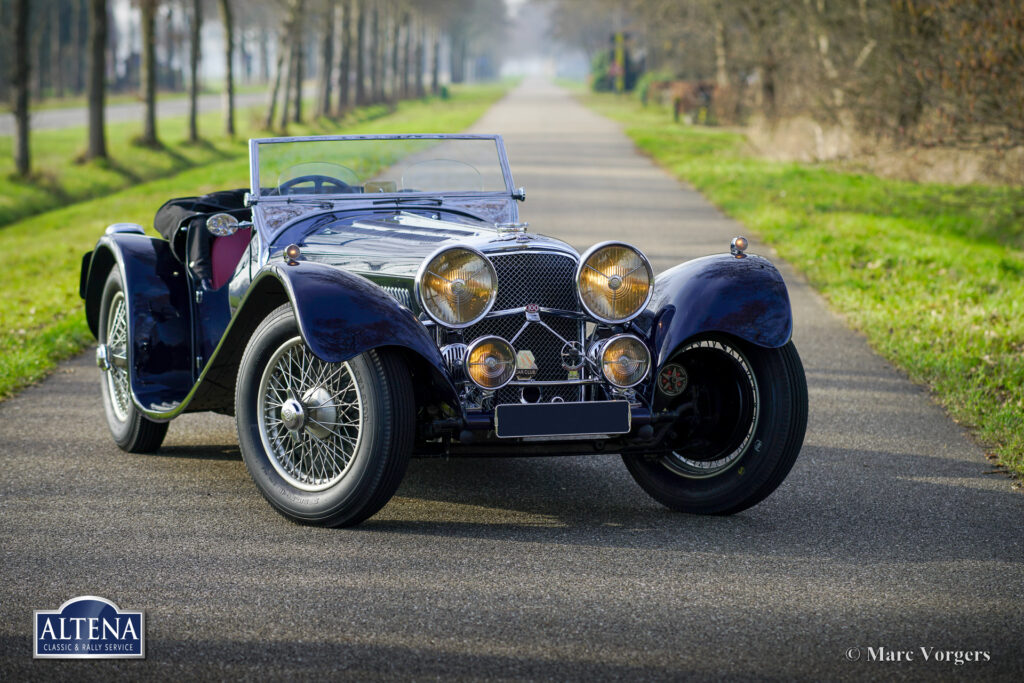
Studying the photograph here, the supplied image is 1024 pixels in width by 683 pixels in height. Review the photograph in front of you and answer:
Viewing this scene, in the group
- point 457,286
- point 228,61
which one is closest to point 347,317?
point 457,286

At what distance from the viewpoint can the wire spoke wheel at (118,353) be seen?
227 inches

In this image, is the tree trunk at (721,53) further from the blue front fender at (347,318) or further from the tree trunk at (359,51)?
the blue front fender at (347,318)

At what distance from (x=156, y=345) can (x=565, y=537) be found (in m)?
2.30

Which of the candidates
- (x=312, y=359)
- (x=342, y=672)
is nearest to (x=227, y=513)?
(x=312, y=359)

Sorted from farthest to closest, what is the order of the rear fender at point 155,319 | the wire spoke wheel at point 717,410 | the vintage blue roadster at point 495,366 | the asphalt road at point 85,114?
1. the asphalt road at point 85,114
2. the rear fender at point 155,319
3. the wire spoke wheel at point 717,410
4. the vintage blue roadster at point 495,366

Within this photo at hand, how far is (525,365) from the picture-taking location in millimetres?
4527

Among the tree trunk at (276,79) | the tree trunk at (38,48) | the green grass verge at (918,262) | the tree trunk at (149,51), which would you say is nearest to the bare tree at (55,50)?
the tree trunk at (38,48)

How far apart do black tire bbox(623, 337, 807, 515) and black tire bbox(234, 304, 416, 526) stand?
1127 millimetres

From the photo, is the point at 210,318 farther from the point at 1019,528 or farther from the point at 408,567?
the point at 1019,528

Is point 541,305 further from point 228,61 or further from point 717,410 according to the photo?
point 228,61

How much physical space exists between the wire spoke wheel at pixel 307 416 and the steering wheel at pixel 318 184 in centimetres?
153

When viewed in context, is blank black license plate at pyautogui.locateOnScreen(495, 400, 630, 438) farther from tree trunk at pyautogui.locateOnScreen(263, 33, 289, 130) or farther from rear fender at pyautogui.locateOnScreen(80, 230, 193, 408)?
tree trunk at pyautogui.locateOnScreen(263, 33, 289, 130)

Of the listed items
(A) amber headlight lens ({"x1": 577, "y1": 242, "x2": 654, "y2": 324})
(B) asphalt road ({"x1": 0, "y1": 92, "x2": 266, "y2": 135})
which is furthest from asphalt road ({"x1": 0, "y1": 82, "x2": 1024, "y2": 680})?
(B) asphalt road ({"x1": 0, "y1": 92, "x2": 266, "y2": 135})

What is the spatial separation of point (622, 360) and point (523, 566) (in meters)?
0.90
